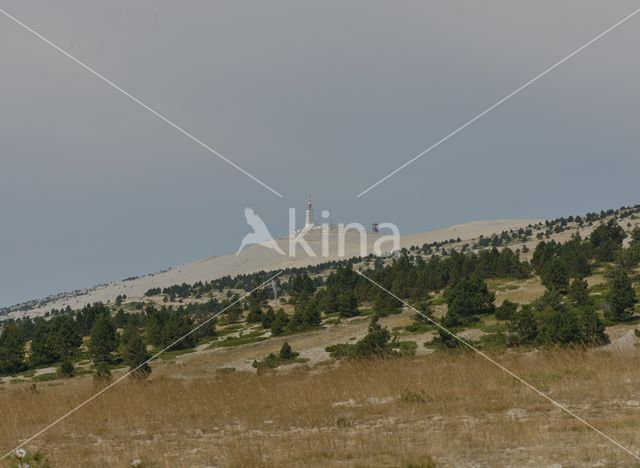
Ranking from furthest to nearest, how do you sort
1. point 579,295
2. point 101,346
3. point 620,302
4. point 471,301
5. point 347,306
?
1. point 347,306
2. point 101,346
3. point 471,301
4. point 579,295
5. point 620,302

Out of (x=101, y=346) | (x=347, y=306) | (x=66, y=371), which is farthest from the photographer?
(x=347, y=306)

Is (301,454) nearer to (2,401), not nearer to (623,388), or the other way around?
(623,388)

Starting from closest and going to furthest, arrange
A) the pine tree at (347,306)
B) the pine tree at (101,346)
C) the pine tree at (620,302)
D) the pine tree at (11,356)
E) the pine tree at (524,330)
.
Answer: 1. the pine tree at (524,330)
2. the pine tree at (620,302)
3. the pine tree at (101,346)
4. the pine tree at (11,356)
5. the pine tree at (347,306)

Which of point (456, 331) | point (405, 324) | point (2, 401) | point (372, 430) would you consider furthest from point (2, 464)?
point (405, 324)

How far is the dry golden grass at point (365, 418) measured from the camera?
9680mm

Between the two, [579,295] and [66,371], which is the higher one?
[579,295]

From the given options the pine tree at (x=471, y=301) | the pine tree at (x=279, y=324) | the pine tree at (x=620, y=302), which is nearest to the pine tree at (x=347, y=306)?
the pine tree at (x=279, y=324)

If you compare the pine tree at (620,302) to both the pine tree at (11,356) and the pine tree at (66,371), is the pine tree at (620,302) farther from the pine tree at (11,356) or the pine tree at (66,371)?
the pine tree at (11,356)

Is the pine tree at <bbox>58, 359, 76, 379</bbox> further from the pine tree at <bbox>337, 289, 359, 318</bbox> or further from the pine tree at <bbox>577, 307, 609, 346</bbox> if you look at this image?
the pine tree at <bbox>577, 307, 609, 346</bbox>

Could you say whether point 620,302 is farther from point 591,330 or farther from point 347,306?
point 347,306

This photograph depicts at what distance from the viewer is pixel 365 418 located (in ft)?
43.2

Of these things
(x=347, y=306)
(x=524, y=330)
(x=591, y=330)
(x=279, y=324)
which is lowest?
(x=279, y=324)

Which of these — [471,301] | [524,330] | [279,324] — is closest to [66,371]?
[279,324]

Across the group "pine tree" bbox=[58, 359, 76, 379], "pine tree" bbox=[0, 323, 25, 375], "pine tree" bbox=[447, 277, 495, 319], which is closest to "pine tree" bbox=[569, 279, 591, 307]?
"pine tree" bbox=[447, 277, 495, 319]
